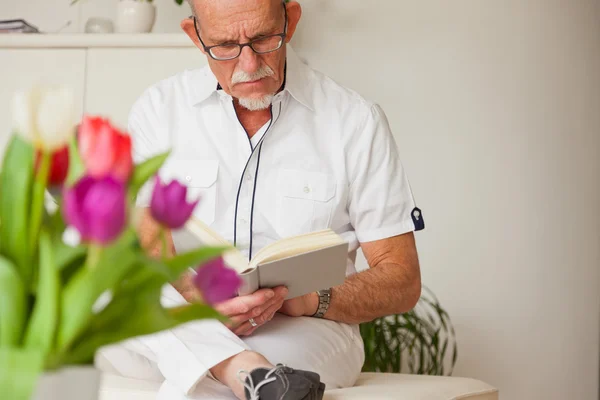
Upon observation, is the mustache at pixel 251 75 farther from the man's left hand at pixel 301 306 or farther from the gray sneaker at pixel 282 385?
the gray sneaker at pixel 282 385

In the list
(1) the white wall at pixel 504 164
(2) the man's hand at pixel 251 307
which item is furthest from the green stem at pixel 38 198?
(1) the white wall at pixel 504 164

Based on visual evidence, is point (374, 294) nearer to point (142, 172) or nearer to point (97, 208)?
point (142, 172)

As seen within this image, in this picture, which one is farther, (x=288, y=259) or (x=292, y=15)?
(x=292, y=15)

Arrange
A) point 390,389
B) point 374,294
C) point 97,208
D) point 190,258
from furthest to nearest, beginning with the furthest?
point 374,294, point 390,389, point 190,258, point 97,208

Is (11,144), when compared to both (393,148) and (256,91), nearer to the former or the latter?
(256,91)

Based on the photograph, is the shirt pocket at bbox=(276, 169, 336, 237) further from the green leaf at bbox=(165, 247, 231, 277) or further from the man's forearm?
the green leaf at bbox=(165, 247, 231, 277)

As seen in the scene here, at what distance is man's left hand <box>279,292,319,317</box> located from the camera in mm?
1695

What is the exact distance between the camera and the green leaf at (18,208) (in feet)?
1.80

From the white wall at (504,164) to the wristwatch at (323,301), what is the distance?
155 cm

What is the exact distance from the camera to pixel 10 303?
1.75 ft

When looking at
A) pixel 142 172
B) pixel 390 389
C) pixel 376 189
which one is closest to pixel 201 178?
pixel 376 189

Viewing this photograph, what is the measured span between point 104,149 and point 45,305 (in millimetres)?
107

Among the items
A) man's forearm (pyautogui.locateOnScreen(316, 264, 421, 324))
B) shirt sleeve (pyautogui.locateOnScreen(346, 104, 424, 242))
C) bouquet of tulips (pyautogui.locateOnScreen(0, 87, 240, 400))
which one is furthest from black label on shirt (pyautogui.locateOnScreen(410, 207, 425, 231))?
bouquet of tulips (pyautogui.locateOnScreen(0, 87, 240, 400))

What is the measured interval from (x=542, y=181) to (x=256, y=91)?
66.8 inches
